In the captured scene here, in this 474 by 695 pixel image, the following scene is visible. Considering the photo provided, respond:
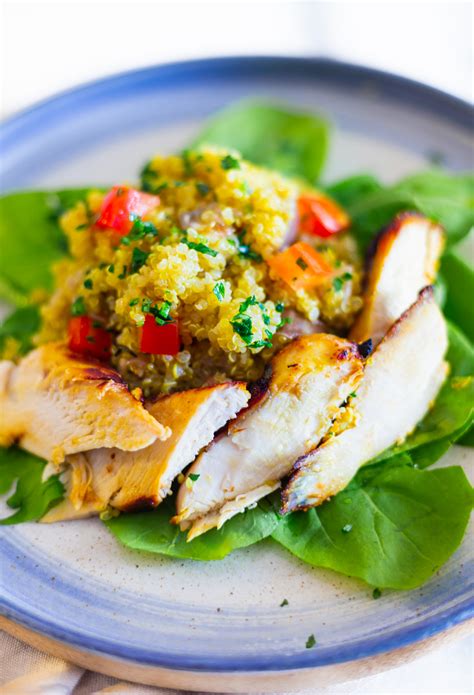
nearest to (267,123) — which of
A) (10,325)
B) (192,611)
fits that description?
(10,325)

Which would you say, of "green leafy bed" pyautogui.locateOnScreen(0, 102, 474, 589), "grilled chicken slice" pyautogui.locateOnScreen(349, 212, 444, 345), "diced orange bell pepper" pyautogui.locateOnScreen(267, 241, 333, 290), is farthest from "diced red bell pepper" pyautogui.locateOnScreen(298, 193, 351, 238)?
"diced orange bell pepper" pyautogui.locateOnScreen(267, 241, 333, 290)

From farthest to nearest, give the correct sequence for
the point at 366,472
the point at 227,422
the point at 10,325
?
the point at 10,325 < the point at 366,472 < the point at 227,422

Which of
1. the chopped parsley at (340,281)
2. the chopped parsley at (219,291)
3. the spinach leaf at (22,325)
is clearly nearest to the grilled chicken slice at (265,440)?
the chopped parsley at (219,291)

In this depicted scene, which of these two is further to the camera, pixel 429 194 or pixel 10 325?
pixel 429 194

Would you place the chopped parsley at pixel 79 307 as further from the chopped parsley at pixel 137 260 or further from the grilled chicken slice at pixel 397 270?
the grilled chicken slice at pixel 397 270

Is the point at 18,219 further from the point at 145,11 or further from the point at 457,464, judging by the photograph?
the point at 145,11

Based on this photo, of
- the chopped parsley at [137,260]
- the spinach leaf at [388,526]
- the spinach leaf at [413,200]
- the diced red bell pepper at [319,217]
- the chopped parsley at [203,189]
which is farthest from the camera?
the spinach leaf at [413,200]

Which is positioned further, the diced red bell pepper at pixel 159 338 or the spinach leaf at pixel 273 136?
the spinach leaf at pixel 273 136
